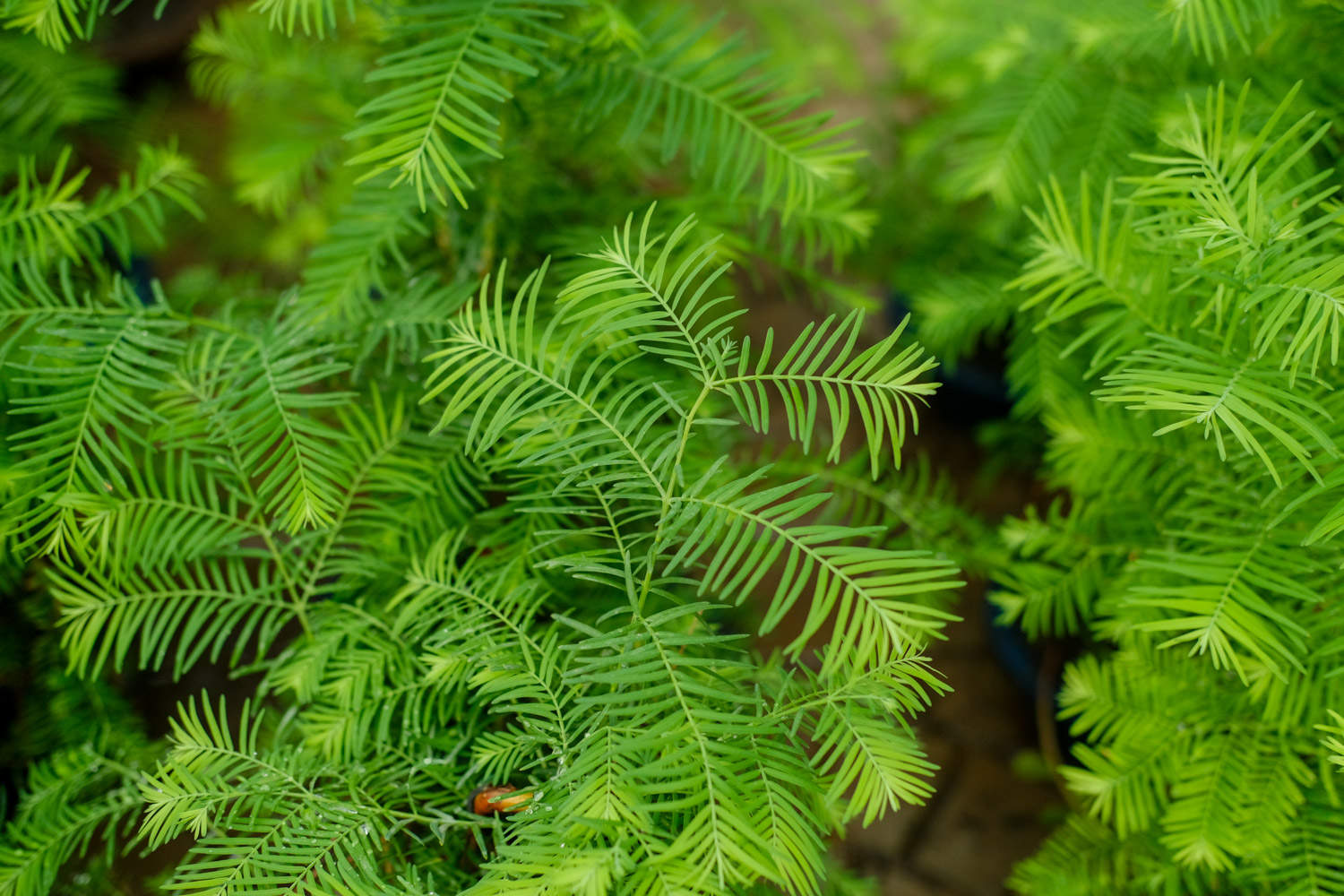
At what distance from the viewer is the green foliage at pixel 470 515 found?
20.4 inches

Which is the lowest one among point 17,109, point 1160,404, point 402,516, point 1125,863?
point 1125,863

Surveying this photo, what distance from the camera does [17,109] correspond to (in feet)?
3.08

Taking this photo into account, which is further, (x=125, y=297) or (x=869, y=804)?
(x=125, y=297)

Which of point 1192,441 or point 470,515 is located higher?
point 1192,441

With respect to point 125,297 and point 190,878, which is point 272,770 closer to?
point 190,878

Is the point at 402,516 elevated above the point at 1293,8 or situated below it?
below

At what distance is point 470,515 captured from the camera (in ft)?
2.55

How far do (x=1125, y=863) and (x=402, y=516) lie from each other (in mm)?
690

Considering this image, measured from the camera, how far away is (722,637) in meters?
0.54

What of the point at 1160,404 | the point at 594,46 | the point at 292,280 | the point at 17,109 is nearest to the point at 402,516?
the point at 594,46

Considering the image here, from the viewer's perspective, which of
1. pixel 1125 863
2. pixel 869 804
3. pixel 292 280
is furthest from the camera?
pixel 292 280

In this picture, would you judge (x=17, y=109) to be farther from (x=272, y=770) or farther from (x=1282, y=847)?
(x=1282, y=847)

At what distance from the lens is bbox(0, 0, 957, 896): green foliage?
0.52m

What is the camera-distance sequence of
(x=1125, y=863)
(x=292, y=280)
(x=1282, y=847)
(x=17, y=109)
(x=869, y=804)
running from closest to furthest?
1. (x=869, y=804)
2. (x=1282, y=847)
3. (x=1125, y=863)
4. (x=17, y=109)
5. (x=292, y=280)
